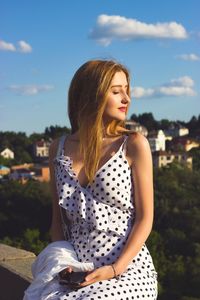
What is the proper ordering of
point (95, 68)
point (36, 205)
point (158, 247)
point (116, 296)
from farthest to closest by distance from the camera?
point (36, 205)
point (158, 247)
point (95, 68)
point (116, 296)

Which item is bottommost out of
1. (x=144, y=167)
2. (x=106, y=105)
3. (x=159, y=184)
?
(x=159, y=184)

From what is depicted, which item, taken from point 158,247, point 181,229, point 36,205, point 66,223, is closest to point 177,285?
point 158,247

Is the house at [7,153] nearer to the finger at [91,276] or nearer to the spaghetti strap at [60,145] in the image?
the spaghetti strap at [60,145]

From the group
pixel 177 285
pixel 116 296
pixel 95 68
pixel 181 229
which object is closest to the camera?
pixel 116 296

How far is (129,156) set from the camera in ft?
5.52

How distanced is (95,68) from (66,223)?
45 centimetres

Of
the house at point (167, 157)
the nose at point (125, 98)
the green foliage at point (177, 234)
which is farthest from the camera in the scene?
the house at point (167, 157)

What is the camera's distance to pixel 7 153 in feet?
254

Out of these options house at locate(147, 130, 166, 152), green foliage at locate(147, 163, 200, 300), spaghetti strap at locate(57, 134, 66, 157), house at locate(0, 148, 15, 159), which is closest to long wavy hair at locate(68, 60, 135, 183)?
spaghetti strap at locate(57, 134, 66, 157)

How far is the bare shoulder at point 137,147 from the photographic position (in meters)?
1.67

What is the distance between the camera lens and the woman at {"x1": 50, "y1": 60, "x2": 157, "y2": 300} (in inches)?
61.1

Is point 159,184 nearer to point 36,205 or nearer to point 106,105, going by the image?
point 36,205

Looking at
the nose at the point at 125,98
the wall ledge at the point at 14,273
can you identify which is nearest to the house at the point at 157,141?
the wall ledge at the point at 14,273

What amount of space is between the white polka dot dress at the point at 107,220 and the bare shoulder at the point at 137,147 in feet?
0.06
